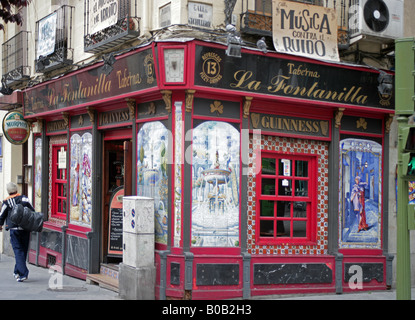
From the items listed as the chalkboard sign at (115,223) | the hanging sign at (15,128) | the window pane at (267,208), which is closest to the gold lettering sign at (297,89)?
the window pane at (267,208)

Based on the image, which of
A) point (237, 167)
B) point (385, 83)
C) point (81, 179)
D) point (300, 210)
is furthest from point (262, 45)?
point (81, 179)

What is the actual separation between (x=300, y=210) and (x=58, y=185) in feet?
20.4

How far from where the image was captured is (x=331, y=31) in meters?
10.5

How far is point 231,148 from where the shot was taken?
9.67 meters

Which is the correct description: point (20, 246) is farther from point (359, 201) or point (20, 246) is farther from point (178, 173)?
point (359, 201)

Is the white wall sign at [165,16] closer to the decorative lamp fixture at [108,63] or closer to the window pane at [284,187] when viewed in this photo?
the decorative lamp fixture at [108,63]

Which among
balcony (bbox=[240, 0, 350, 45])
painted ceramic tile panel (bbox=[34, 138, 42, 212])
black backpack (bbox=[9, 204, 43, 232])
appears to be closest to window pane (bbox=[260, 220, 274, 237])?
balcony (bbox=[240, 0, 350, 45])

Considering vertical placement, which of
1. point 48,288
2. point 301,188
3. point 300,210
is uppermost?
point 301,188

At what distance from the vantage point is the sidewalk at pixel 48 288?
9.98 meters

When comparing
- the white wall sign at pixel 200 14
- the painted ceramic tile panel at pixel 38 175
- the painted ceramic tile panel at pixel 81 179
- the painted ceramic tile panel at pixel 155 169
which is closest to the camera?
the white wall sign at pixel 200 14

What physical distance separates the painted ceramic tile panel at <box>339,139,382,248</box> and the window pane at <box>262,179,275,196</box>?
1.34 meters

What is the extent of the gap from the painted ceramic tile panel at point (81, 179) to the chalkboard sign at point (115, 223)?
88cm

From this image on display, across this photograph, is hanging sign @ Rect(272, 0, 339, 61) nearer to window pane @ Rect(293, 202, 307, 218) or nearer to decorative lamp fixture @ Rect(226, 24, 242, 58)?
decorative lamp fixture @ Rect(226, 24, 242, 58)
